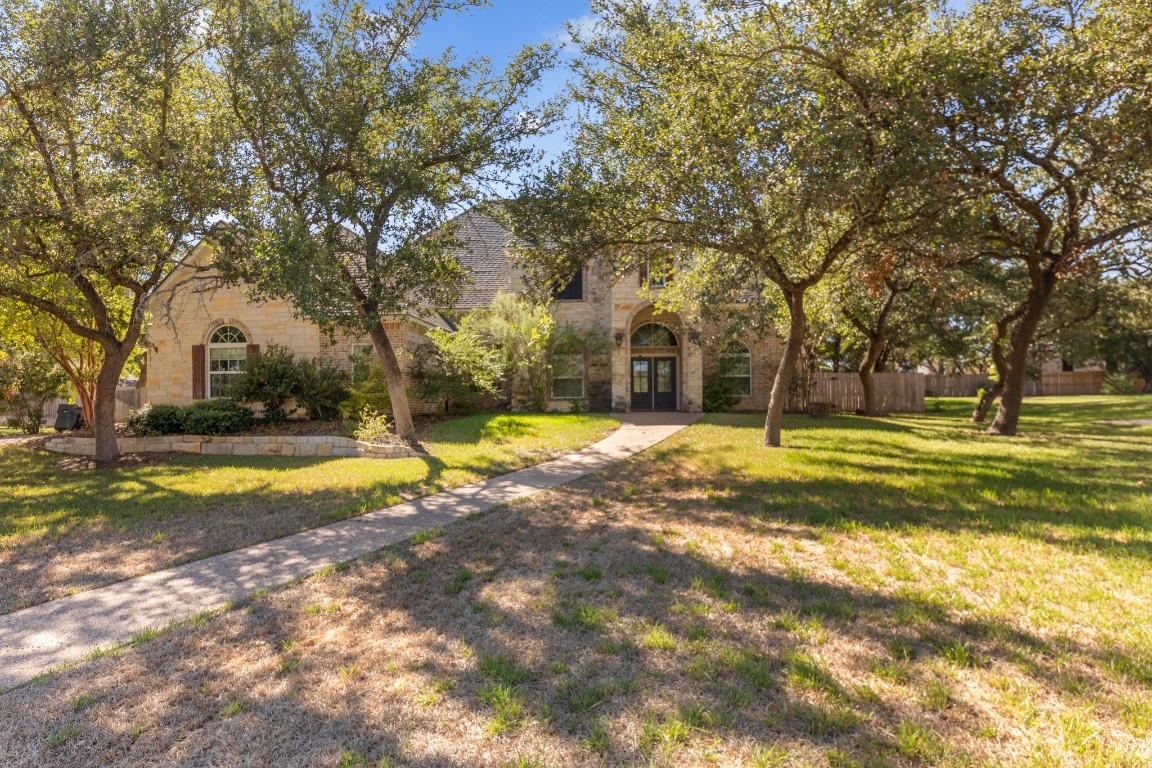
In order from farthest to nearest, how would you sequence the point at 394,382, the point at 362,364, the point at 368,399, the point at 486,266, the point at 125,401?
the point at 486,266, the point at 125,401, the point at 362,364, the point at 368,399, the point at 394,382

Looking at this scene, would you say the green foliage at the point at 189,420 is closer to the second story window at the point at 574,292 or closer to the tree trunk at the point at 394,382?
the tree trunk at the point at 394,382

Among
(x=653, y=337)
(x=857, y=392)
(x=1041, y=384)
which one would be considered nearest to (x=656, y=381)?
(x=653, y=337)

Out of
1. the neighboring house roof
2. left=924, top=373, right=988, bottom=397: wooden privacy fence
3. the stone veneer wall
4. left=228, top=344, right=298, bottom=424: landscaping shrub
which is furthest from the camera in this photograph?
left=924, top=373, right=988, bottom=397: wooden privacy fence

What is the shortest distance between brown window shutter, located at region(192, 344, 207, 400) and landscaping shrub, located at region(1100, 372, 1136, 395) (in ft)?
166

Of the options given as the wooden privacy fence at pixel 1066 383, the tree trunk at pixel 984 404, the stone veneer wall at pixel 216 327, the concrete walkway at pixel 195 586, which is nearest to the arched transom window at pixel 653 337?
the stone veneer wall at pixel 216 327

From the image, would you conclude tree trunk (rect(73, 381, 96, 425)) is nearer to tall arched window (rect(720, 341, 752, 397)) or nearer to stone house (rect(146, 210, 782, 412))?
stone house (rect(146, 210, 782, 412))

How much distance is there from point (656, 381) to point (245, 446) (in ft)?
45.2

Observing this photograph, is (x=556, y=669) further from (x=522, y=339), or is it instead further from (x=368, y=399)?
(x=522, y=339)

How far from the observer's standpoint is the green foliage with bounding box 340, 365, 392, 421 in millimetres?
15180

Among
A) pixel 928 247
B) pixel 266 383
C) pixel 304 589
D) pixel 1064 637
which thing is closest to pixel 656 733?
pixel 1064 637

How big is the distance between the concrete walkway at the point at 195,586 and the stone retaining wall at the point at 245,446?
476 centimetres

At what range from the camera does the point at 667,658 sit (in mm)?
3402

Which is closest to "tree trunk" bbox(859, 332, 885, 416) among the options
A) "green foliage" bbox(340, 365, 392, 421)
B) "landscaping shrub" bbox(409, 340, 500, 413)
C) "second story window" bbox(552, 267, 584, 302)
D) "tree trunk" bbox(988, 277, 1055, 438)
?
"tree trunk" bbox(988, 277, 1055, 438)

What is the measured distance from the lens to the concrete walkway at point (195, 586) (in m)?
3.80
